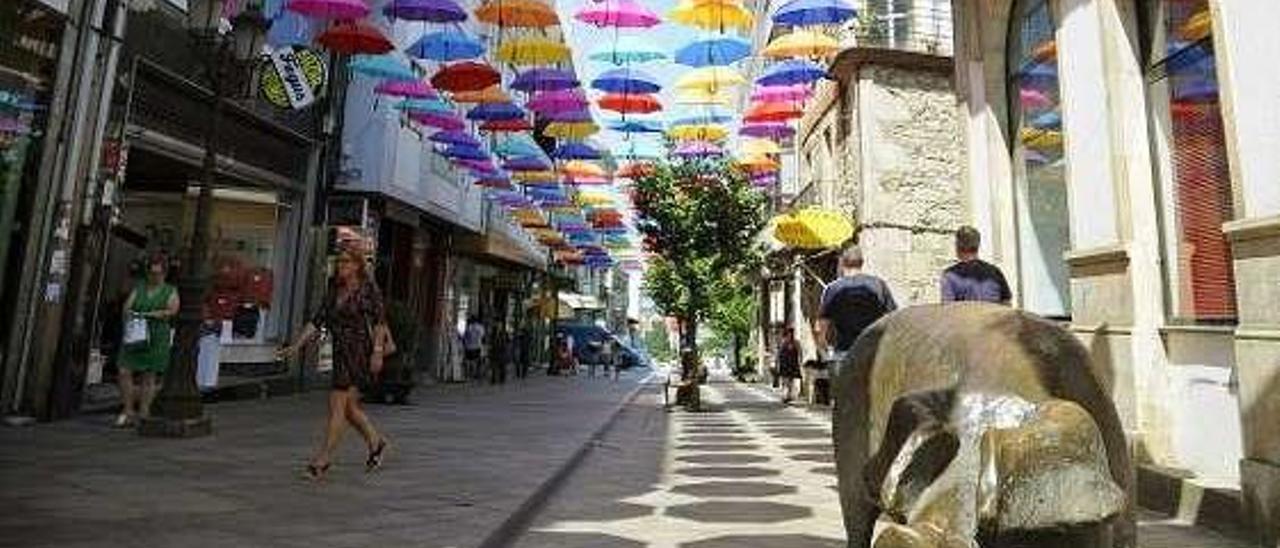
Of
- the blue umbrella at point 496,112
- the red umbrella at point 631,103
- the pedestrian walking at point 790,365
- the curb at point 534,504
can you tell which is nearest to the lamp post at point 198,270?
the curb at point 534,504

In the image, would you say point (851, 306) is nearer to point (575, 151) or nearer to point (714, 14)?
point (714, 14)

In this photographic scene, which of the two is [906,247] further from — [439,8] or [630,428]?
[439,8]

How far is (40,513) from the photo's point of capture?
5.50 m

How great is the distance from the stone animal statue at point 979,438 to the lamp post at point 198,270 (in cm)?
749

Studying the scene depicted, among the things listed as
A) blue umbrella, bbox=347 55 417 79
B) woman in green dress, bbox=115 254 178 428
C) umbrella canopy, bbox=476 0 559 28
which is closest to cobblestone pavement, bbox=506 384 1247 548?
woman in green dress, bbox=115 254 178 428

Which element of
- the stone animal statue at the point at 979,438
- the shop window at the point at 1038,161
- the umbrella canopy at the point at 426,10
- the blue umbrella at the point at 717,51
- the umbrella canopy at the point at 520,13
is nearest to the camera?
the stone animal statue at the point at 979,438

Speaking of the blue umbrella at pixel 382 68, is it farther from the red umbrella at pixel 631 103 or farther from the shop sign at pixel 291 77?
the red umbrella at pixel 631 103

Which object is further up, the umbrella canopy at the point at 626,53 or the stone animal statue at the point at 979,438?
the umbrella canopy at the point at 626,53

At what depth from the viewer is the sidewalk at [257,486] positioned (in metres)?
5.33

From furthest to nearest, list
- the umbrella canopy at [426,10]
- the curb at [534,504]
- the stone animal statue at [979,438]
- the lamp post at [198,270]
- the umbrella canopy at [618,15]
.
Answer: the umbrella canopy at [618,15] → the umbrella canopy at [426,10] → the lamp post at [198,270] → the curb at [534,504] → the stone animal statue at [979,438]

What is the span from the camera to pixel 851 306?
24.2ft

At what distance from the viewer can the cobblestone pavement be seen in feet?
19.6

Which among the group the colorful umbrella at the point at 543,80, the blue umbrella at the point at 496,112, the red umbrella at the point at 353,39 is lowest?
the red umbrella at the point at 353,39

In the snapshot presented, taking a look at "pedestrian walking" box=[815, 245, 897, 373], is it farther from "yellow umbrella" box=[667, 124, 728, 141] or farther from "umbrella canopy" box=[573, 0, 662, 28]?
"yellow umbrella" box=[667, 124, 728, 141]
